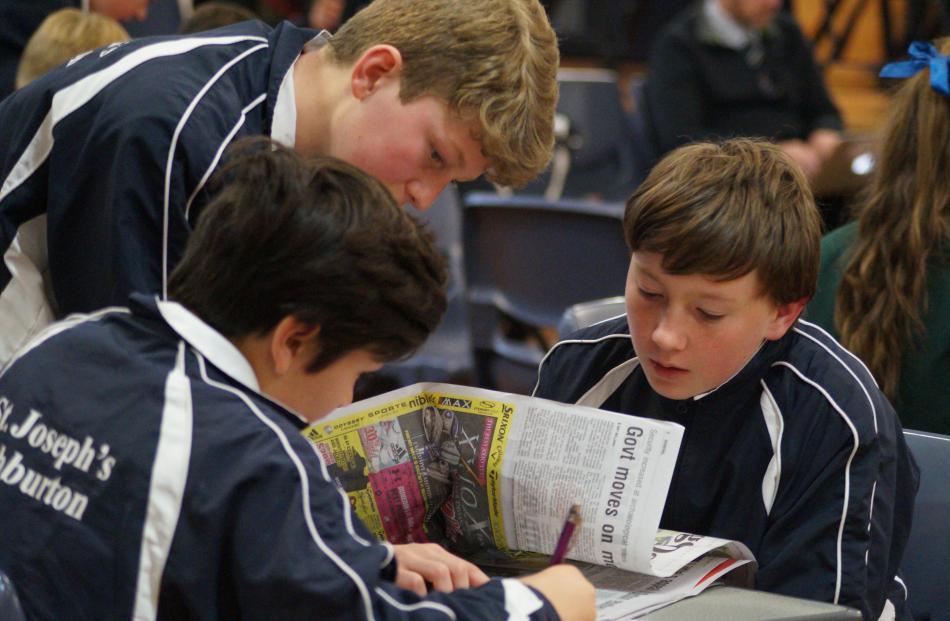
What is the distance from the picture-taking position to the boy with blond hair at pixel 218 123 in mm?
1594

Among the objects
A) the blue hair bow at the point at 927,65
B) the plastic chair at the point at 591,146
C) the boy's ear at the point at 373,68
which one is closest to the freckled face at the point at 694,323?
the boy's ear at the point at 373,68

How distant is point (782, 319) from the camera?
5.55ft

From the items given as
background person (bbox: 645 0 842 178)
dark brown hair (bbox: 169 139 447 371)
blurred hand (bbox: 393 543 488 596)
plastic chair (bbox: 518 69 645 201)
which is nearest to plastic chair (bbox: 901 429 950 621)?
blurred hand (bbox: 393 543 488 596)

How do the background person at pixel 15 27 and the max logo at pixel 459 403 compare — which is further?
the background person at pixel 15 27

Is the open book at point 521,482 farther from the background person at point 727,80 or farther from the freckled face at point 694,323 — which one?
the background person at point 727,80

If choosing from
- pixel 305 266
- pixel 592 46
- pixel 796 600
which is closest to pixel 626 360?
pixel 796 600

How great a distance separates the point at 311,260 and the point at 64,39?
2.15 metres

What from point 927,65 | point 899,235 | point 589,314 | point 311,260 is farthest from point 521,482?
point 927,65

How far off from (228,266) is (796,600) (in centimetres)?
70

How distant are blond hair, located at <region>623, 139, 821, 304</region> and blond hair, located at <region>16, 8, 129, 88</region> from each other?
73.0 inches

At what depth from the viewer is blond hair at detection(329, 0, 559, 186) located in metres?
1.70

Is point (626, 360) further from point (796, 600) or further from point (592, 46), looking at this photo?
point (592, 46)

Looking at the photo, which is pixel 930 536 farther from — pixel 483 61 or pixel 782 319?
pixel 483 61

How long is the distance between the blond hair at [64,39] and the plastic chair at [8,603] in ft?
7.15
